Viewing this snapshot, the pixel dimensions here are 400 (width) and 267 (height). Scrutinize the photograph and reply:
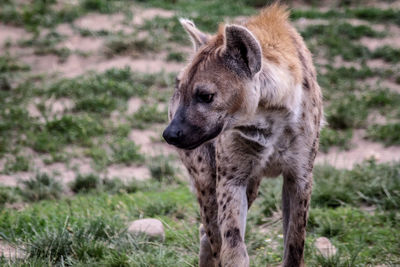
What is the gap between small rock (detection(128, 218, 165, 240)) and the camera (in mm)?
3335

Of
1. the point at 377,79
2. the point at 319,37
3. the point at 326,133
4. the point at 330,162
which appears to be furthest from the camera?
the point at 319,37

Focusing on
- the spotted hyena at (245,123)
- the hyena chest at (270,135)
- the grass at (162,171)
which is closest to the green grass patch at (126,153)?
the grass at (162,171)

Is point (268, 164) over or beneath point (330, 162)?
over

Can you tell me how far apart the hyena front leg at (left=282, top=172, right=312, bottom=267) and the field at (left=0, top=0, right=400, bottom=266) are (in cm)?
33

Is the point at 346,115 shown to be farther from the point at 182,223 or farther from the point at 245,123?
the point at 245,123

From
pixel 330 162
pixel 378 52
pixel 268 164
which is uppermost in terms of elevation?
pixel 268 164

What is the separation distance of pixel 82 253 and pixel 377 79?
432 cm

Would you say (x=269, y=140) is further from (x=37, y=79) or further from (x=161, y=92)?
(x=37, y=79)

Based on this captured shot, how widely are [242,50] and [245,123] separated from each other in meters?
0.31

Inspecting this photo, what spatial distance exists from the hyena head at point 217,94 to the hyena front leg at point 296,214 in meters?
0.43

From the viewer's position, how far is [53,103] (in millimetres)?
5887

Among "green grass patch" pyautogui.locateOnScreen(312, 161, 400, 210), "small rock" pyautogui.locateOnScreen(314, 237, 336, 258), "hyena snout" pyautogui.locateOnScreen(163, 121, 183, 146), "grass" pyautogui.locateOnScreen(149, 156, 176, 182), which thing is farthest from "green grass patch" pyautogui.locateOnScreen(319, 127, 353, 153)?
"hyena snout" pyautogui.locateOnScreen(163, 121, 183, 146)

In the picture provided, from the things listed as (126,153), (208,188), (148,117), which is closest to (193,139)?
(208,188)

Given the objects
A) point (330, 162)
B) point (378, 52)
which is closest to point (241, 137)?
point (330, 162)
